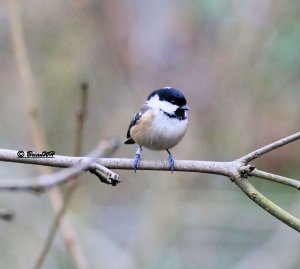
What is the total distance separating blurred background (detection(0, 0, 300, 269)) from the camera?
4227mm

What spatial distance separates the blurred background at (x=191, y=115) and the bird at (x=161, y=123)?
144cm

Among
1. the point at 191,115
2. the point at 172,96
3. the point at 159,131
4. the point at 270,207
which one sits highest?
the point at 191,115

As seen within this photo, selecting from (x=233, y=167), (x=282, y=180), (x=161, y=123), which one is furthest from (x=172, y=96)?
(x=282, y=180)

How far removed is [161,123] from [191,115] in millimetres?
1778

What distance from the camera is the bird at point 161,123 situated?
9.04ft

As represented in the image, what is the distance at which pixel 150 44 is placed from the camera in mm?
4699

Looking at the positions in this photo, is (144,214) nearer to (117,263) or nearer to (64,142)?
(117,263)

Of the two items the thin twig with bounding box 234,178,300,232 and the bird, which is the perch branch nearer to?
the thin twig with bounding box 234,178,300,232

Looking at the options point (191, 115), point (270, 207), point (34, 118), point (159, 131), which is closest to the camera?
point (270, 207)

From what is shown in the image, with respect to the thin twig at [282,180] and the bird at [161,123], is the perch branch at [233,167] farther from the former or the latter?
the bird at [161,123]

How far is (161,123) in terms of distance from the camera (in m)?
2.79

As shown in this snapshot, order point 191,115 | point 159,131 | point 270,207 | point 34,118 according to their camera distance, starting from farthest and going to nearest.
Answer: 1. point 191,115
2. point 159,131
3. point 34,118
4. point 270,207

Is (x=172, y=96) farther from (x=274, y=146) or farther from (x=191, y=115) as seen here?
(x=191, y=115)

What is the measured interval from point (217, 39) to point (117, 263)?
183 cm
